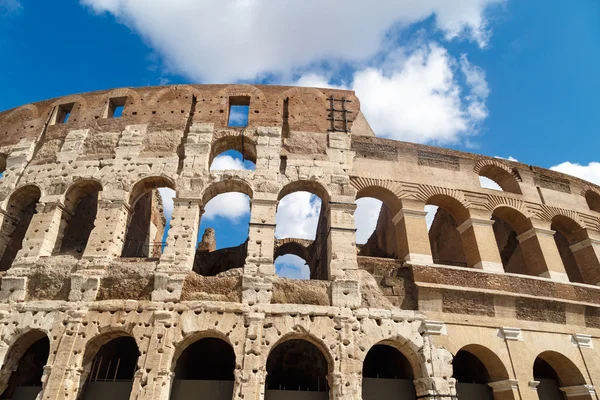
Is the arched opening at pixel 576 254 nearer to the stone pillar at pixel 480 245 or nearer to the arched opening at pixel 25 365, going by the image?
the stone pillar at pixel 480 245

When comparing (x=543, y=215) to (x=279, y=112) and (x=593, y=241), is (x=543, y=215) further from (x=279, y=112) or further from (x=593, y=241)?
(x=279, y=112)

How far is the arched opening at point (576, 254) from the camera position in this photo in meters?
11.1

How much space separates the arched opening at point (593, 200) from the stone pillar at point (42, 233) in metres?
16.2

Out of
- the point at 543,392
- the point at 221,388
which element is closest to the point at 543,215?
the point at 543,392

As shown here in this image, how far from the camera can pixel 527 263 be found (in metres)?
10.8

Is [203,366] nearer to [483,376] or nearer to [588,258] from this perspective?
[483,376]

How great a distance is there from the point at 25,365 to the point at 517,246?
14.0m

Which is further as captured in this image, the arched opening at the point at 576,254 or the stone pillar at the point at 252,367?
the arched opening at the point at 576,254

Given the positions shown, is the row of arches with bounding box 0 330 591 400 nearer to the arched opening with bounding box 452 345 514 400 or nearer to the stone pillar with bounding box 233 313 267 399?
the arched opening with bounding box 452 345 514 400

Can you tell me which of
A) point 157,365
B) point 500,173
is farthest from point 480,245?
point 157,365

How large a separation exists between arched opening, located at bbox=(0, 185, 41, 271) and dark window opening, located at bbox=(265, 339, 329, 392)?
303 inches

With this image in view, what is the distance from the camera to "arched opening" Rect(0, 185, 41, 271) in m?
10.2

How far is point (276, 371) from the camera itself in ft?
35.2

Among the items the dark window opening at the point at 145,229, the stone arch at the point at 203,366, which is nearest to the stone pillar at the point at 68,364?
the stone arch at the point at 203,366
